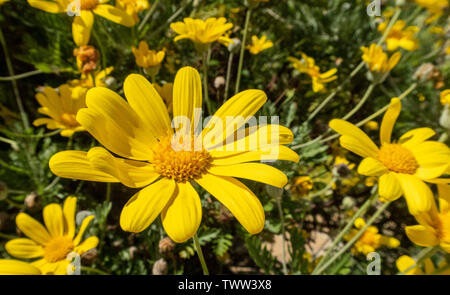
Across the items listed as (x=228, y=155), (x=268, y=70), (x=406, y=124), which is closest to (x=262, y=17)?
(x=268, y=70)

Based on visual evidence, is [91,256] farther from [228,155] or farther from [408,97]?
[408,97]

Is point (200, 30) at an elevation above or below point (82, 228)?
above

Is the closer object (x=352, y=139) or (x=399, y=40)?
(x=352, y=139)

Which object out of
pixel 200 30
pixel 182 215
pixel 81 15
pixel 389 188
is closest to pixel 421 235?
pixel 389 188

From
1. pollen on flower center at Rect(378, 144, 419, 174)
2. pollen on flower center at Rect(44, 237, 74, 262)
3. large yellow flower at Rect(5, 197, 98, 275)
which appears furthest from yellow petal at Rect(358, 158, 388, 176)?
pollen on flower center at Rect(44, 237, 74, 262)

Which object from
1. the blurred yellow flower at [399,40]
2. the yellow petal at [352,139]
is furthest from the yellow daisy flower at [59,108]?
the blurred yellow flower at [399,40]

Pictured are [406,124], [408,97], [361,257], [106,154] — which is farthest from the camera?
[408,97]

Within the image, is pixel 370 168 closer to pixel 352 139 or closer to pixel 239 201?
pixel 352 139
